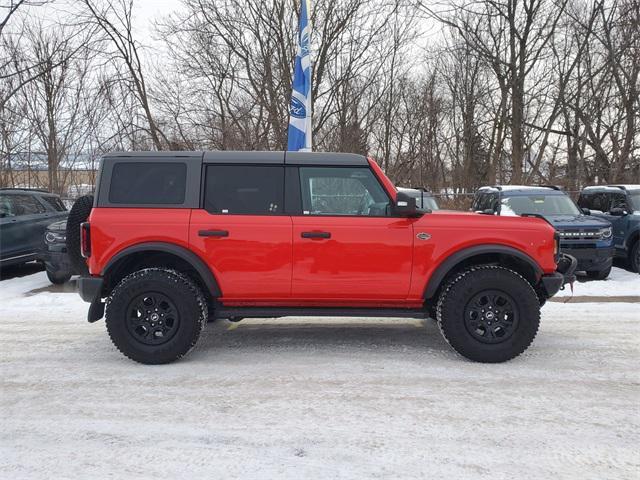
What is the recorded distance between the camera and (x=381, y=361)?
4.45 meters

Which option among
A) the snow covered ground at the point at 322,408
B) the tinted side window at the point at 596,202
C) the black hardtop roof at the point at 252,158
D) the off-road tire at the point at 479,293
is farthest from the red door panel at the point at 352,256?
the tinted side window at the point at 596,202

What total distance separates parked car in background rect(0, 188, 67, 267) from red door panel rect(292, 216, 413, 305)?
640 centimetres

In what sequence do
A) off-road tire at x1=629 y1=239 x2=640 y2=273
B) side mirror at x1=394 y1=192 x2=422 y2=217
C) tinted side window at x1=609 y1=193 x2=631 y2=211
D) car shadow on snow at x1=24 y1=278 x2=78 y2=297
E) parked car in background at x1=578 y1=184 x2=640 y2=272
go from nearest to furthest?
1. side mirror at x1=394 y1=192 x2=422 y2=217
2. car shadow on snow at x1=24 y1=278 x2=78 y2=297
3. off-road tire at x1=629 y1=239 x2=640 y2=273
4. parked car in background at x1=578 y1=184 x2=640 y2=272
5. tinted side window at x1=609 y1=193 x2=631 y2=211

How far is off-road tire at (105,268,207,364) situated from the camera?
4309 millimetres

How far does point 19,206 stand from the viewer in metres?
9.79

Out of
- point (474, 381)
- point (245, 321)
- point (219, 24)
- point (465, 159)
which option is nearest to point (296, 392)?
point (474, 381)

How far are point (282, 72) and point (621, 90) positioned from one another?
1408cm

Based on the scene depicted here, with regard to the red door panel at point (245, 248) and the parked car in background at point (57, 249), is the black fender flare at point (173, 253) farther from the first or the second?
the parked car in background at point (57, 249)

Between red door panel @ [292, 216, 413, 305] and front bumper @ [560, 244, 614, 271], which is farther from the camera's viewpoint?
front bumper @ [560, 244, 614, 271]

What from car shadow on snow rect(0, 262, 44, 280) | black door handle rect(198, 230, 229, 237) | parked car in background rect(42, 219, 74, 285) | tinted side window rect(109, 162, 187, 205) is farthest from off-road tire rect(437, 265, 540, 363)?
car shadow on snow rect(0, 262, 44, 280)

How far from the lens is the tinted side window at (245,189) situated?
4.46 meters

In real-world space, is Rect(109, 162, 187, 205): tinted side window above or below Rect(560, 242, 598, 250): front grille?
above

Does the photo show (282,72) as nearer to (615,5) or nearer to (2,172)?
(2,172)

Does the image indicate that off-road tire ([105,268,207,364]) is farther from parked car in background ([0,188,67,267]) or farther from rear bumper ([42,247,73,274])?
parked car in background ([0,188,67,267])
